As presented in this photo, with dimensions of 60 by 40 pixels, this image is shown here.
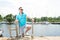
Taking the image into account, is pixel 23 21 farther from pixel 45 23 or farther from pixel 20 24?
pixel 45 23

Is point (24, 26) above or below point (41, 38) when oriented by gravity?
above

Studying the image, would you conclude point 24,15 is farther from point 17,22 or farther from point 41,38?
point 41,38

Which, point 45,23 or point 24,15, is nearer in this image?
point 24,15

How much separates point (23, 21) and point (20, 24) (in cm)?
27

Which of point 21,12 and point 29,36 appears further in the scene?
point 29,36

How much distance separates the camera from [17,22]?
41.1 feet

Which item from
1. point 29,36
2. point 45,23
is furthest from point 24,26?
point 45,23

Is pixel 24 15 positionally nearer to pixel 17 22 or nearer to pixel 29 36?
pixel 17 22

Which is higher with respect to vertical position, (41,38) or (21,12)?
(21,12)

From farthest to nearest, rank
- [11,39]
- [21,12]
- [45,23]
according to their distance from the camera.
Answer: [45,23]
[11,39]
[21,12]

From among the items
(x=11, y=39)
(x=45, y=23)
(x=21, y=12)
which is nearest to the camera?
(x=21, y=12)

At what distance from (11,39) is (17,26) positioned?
3.68 feet

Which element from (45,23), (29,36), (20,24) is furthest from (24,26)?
(45,23)

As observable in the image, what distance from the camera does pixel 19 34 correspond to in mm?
13016
